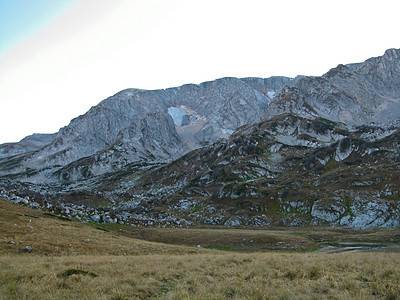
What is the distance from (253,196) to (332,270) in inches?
3593

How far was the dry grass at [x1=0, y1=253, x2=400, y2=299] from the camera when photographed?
38.3 ft

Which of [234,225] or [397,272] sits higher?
[397,272]

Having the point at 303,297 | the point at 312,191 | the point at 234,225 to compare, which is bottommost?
the point at 234,225

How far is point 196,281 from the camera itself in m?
14.5

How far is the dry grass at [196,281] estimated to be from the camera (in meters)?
11.7

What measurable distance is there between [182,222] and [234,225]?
15.4 metres

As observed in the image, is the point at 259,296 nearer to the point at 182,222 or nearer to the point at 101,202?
→ the point at 182,222

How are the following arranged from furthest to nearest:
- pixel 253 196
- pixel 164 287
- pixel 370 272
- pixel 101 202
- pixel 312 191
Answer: pixel 101 202 < pixel 253 196 < pixel 312 191 < pixel 370 272 < pixel 164 287

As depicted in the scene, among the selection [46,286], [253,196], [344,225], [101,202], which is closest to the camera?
[46,286]

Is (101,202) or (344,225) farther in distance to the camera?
(101,202)

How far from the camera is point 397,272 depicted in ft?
48.2

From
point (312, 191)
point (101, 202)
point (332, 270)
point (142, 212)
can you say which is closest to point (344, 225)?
point (312, 191)

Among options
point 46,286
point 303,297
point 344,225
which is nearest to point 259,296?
point 303,297

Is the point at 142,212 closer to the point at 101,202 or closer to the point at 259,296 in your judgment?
the point at 101,202
